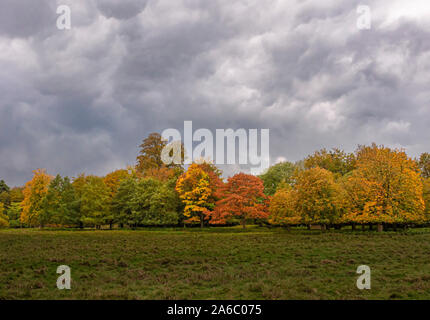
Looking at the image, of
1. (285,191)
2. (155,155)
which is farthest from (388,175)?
(155,155)

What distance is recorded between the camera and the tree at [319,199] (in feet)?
132

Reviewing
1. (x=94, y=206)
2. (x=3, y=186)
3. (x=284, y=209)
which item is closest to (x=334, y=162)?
(x=284, y=209)

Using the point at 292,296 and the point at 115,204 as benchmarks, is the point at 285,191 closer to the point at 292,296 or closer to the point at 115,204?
the point at 115,204

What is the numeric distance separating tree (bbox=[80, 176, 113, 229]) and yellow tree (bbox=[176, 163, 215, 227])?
51.2 feet

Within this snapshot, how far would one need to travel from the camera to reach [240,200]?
155ft

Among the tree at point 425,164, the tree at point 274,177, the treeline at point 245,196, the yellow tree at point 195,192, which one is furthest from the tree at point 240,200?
the tree at point 425,164

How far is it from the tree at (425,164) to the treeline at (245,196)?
226 mm

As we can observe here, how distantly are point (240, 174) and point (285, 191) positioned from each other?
7589 millimetres

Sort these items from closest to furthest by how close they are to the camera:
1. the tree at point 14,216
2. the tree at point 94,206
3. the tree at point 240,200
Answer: the tree at point 240,200, the tree at point 94,206, the tree at point 14,216

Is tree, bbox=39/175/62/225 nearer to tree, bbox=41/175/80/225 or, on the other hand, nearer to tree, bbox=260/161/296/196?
tree, bbox=41/175/80/225

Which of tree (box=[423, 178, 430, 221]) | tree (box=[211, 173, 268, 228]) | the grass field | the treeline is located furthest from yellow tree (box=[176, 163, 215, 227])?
tree (box=[423, 178, 430, 221])

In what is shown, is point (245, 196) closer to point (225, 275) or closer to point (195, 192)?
point (195, 192)

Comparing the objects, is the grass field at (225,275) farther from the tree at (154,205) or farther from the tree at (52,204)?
the tree at (52,204)

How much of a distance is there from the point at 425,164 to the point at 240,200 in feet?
183
